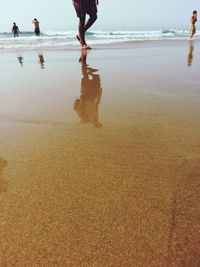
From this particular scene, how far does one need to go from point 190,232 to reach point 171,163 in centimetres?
65

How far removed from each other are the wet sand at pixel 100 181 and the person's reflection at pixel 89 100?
0.06ft

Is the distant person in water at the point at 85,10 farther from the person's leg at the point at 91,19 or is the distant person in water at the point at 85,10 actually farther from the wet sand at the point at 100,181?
the wet sand at the point at 100,181

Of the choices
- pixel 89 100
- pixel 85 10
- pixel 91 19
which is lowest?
pixel 89 100

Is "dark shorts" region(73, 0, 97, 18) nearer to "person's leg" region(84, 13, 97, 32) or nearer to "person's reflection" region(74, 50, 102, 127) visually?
"person's leg" region(84, 13, 97, 32)

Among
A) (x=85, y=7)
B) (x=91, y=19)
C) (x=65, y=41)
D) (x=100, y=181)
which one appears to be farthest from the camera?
(x=65, y=41)

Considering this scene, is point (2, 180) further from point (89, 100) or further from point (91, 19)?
point (91, 19)

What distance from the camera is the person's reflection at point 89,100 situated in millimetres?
2898

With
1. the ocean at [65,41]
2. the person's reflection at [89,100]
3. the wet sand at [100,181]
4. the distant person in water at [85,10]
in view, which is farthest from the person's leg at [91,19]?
the wet sand at [100,181]

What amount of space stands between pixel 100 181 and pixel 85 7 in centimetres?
677

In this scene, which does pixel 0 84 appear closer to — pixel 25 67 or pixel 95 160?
pixel 25 67

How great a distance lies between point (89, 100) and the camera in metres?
3.57

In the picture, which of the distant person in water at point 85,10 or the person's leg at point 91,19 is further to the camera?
the person's leg at point 91,19

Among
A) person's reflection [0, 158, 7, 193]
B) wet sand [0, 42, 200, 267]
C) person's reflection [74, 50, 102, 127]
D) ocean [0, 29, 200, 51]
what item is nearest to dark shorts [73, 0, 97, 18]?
person's reflection [74, 50, 102, 127]

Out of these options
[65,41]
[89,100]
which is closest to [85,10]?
[89,100]
